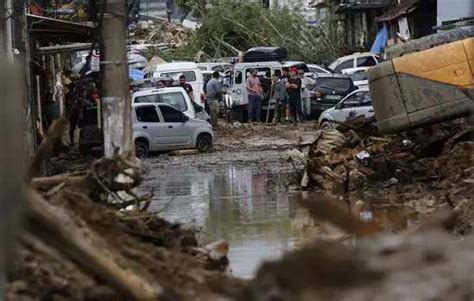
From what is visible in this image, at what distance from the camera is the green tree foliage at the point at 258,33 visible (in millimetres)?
55062

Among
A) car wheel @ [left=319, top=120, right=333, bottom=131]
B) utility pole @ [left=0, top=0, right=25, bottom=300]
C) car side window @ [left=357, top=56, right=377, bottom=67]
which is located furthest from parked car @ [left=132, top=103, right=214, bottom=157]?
utility pole @ [left=0, top=0, right=25, bottom=300]

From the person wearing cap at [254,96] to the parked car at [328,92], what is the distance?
6.24 ft

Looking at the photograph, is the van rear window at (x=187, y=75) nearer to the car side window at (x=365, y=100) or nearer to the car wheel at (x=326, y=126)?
the car side window at (x=365, y=100)

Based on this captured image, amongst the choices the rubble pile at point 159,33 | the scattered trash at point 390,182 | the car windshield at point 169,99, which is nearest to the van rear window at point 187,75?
the car windshield at point 169,99

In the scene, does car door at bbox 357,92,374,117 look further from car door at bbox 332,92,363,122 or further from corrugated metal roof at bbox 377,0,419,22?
corrugated metal roof at bbox 377,0,419,22

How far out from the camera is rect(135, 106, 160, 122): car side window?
1117 inches

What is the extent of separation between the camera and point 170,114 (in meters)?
28.7

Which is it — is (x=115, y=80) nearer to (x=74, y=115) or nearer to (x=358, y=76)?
(x=74, y=115)

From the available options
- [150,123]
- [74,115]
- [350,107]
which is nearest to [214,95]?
[350,107]

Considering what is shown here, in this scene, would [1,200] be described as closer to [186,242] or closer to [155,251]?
[155,251]

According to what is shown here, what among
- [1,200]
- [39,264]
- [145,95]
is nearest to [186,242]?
[39,264]

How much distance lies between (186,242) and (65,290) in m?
2.29

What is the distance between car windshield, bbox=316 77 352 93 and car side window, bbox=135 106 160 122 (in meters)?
11.1

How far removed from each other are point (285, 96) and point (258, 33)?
20587 millimetres
